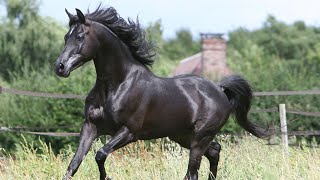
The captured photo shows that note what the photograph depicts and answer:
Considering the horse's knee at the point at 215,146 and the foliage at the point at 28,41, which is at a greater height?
the foliage at the point at 28,41

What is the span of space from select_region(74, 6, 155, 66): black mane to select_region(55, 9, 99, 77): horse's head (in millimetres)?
220

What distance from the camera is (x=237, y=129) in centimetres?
1336

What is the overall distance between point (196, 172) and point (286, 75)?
804cm

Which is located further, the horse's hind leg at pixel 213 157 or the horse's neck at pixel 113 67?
the horse's hind leg at pixel 213 157

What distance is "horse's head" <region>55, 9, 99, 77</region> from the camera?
5.74 meters

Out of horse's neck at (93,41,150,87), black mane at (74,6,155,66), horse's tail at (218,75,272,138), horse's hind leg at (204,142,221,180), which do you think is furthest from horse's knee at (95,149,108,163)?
horse's tail at (218,75,272,138)

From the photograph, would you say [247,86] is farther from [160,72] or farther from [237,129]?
[160,72]

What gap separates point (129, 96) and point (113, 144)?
19.3 inches

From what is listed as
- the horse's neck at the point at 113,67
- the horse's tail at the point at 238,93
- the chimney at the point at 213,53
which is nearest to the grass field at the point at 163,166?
the horse's tail at the point at 238,93

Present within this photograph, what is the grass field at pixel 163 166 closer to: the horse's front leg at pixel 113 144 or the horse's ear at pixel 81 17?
the horse's front leg at pixel 113 144

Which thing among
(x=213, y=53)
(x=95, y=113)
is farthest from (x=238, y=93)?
(x=213, y=53)

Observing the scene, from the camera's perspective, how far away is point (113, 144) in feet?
19.1

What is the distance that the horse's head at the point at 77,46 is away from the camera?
5738 mm

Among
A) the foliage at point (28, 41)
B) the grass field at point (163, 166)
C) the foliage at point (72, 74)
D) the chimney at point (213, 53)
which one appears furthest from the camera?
the chimney at point (213, 53)
